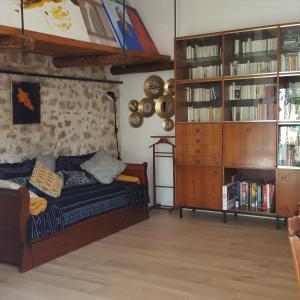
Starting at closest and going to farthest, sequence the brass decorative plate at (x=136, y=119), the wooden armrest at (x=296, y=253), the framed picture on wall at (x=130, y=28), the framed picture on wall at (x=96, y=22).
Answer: the wooden armrest at (x=296, y=253)
the framed picture on wall at (x=96, y=22)
the framed picture on wall at (x=130, y=28)
the brass decorative plate at (x=136, y=119)

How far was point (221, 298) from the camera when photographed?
331 centimetres

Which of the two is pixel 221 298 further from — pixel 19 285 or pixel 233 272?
pixel 19 285

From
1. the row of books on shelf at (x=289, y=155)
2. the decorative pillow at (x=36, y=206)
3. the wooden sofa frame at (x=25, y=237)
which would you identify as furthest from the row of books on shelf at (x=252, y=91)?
the decorative pillow at (x=36, y=206)

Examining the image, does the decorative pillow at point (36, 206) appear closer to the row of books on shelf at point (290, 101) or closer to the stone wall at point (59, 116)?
the stone wall at point (59, 116)

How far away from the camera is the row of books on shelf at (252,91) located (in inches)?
208

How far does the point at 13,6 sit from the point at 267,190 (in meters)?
3.64

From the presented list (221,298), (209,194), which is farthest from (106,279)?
(209,194)

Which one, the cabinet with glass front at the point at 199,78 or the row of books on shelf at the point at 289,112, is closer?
the row of books on shelf at the point at 289,112

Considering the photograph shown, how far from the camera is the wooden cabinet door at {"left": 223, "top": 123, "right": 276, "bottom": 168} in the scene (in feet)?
17.0

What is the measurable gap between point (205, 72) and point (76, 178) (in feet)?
7.21

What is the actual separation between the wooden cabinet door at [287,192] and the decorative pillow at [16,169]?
297cm

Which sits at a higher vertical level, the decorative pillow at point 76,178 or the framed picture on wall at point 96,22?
the framed picture on wall at point 96,22

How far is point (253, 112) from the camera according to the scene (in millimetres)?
5367

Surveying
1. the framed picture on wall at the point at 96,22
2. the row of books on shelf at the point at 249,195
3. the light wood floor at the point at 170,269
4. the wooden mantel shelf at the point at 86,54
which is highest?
the framed picture on wall at the point at 96,22
